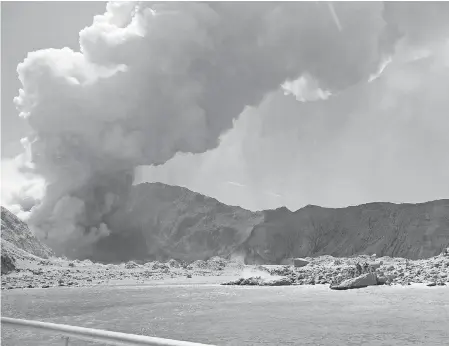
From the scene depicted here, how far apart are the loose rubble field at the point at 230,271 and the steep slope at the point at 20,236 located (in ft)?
63.6

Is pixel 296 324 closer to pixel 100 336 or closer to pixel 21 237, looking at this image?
pixel 100 336

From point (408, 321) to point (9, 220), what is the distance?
534 feet

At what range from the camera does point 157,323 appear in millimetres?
28469

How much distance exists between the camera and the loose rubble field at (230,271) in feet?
235

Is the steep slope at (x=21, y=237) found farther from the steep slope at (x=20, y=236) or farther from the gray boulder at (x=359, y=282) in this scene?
the gray boulder at (x=359, y=282)

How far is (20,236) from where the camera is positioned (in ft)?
530

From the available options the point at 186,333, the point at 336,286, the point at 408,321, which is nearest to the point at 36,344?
the point at 186,333

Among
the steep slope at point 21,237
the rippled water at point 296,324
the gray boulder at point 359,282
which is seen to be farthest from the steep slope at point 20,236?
the rippled water at point 296,324

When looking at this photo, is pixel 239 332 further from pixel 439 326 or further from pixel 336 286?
pixel 336 286

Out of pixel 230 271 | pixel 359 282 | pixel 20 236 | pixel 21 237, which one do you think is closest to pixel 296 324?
pixel 359 282

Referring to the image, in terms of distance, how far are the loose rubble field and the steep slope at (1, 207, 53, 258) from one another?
19.4m

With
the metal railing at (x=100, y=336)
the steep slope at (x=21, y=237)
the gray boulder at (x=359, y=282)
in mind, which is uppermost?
the steep slope at (x=21, y=237)

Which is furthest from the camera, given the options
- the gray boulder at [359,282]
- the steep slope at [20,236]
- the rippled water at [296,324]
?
the steep slope at [20,236]

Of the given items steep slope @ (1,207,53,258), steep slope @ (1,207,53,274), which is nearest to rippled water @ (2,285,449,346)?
steep slope @ (1,207,53,274)
